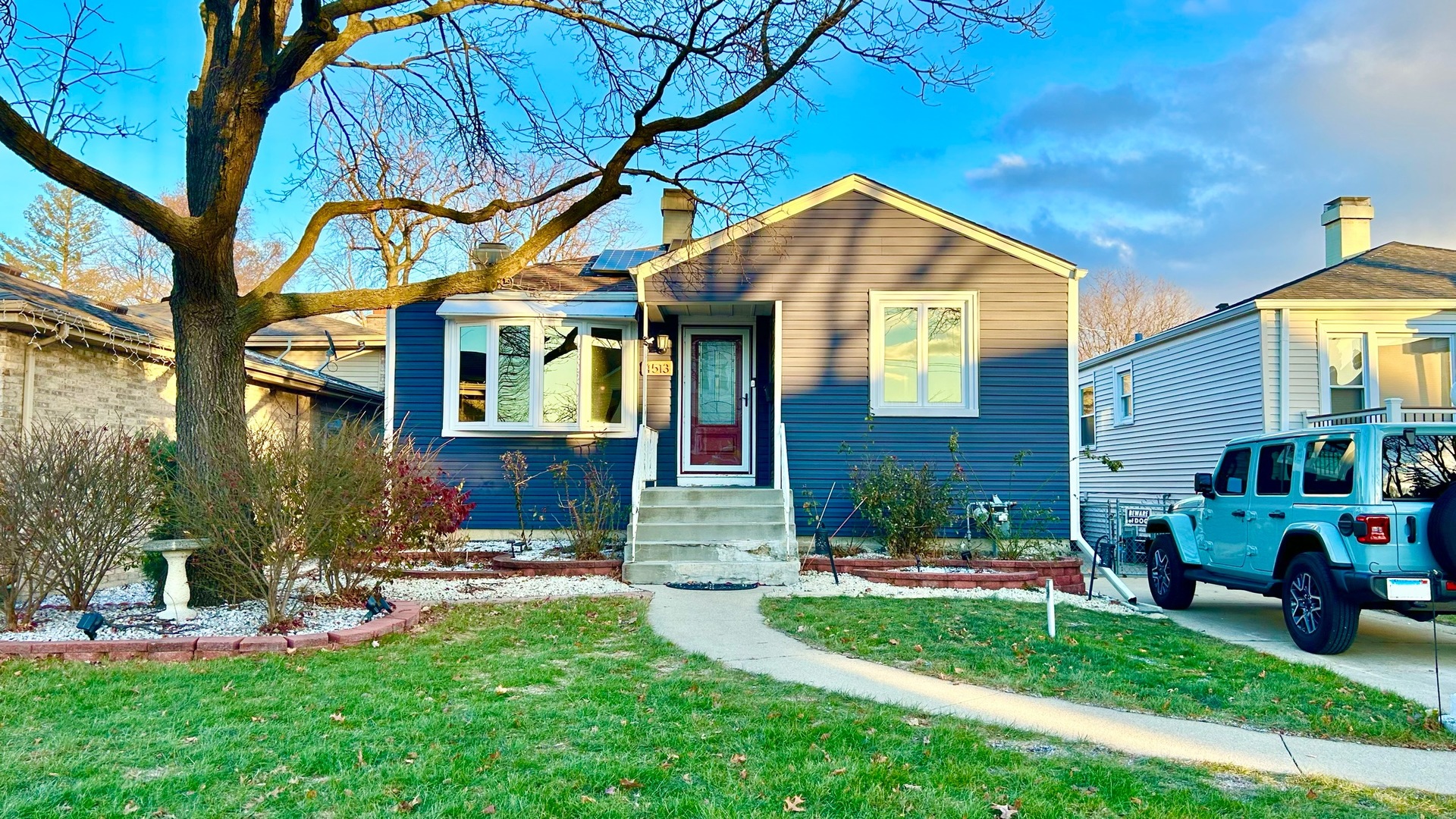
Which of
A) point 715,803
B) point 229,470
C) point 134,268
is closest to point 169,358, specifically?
point 229,470

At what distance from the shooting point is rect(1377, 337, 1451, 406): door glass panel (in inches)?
568

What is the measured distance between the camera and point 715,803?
11.2 ft

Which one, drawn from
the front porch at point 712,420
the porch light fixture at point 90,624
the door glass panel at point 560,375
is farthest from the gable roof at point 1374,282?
the porch light fixture at point 90,624

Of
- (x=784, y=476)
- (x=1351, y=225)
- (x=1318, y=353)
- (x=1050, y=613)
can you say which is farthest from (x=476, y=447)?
(x=1351, y=225)

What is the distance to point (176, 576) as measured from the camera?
6.91m

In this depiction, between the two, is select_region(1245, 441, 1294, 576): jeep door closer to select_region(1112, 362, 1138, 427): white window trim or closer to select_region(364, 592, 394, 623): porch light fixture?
select_region(364, 592, 394, 623): porch light fixture

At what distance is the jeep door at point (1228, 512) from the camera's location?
8.14 metres

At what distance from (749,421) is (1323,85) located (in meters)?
12.7

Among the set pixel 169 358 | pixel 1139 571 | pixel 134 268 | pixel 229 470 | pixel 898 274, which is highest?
pixel 134 268

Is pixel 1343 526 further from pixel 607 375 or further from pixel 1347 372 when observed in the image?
pixel 1347 372

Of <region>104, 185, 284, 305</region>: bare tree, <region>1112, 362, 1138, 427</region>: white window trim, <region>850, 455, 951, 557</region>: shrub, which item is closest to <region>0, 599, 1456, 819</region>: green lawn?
<region>850, 455, 951, 557</region>: shrub

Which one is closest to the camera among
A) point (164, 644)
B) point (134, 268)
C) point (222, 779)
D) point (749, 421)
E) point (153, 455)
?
point (222, 779)

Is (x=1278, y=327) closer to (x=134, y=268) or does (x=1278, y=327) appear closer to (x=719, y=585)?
(x=719, y=585)

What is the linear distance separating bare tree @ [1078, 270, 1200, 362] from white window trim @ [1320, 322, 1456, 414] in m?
25.7
